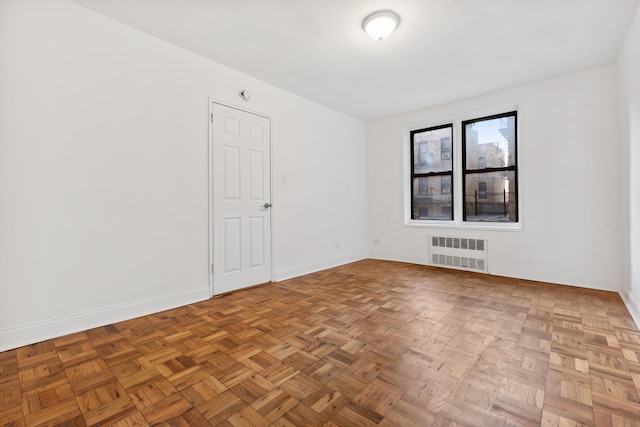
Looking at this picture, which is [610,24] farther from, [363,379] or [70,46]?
[70,46]

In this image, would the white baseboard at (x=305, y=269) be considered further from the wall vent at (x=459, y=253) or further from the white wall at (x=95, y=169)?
the wall vent at (x=459, y=253)

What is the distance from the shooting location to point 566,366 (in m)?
1.73

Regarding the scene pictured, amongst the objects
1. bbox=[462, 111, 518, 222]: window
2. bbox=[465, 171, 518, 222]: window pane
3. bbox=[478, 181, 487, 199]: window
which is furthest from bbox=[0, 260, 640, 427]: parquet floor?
Answer: bbox=[478, 181, 487, 199]: window

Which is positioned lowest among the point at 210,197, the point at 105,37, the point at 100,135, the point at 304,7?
the point at 210,197

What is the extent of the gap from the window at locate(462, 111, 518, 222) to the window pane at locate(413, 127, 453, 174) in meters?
0.30

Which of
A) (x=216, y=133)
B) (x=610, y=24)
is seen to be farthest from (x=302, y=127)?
(x=610, y=24)

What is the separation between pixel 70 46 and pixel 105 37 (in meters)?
0.28

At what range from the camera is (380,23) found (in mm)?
2385

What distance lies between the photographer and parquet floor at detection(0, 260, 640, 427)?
4.44 ft

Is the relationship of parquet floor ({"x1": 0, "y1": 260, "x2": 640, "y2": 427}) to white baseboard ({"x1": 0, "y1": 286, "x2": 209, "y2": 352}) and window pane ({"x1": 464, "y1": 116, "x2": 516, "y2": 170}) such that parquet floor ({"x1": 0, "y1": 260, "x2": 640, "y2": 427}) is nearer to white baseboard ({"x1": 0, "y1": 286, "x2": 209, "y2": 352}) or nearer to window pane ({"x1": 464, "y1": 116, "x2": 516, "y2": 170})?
white baseboard ({"x1": 0, "y1": 286, "x2": 209, "y2": 352})

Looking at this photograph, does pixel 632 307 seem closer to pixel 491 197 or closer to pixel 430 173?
pixel 491 197

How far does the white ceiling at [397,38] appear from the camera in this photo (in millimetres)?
2293

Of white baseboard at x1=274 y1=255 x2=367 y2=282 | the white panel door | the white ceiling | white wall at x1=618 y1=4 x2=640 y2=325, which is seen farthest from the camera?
white baseboard at x1=274 y1=255 x2=367 y2=282

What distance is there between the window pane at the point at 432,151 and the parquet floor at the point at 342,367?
8.40 feet
